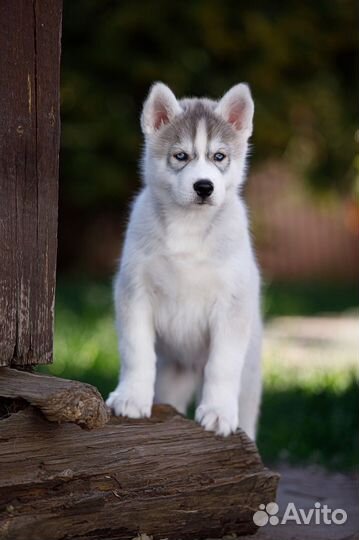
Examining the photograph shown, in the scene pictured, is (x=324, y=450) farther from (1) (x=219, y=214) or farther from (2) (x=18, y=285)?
(2) (x=18, y=285)

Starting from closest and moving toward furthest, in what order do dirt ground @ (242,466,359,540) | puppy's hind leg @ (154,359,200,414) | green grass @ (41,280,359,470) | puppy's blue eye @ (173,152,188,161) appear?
dirt ground @ (242,466,359,540)
puppy's blue eye @ (173,152,188,161)
puppy's hind leg @ (154,359,200,414)
green grass @ (41,280,359,470)

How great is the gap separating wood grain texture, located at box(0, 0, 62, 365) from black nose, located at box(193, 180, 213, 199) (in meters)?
0.70

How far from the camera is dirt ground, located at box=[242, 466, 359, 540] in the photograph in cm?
377

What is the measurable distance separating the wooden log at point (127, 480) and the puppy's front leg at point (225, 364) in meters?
0.17

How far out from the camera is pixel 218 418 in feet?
12.6

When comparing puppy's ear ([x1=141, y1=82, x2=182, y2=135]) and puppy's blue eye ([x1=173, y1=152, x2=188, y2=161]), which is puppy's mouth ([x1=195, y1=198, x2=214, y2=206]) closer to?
puppy's blue eye ([x1=173, y1=152, x2=188, y2=161])

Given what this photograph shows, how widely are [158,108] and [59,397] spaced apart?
1665mm

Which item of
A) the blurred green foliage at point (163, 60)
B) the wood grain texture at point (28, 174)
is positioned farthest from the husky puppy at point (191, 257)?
the blurred green foliage at point (163, 60)

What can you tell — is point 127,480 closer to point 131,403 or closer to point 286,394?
point 131,403

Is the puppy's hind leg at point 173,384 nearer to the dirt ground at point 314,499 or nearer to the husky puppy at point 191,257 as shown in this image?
the husky puppy at point 191,257

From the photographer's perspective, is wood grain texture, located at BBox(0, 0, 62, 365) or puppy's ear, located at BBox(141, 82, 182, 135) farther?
puppy's ear, located at BBox(141, 82, 182, 135)

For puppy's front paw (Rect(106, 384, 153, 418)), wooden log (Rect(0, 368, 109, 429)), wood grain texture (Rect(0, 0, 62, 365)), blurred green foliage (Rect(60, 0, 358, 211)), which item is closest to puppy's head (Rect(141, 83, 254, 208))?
wood grain texture (Rect(0, 0, 62, 365))

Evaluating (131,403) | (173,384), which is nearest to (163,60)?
(173,384)

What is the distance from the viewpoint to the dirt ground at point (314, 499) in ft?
12.4
